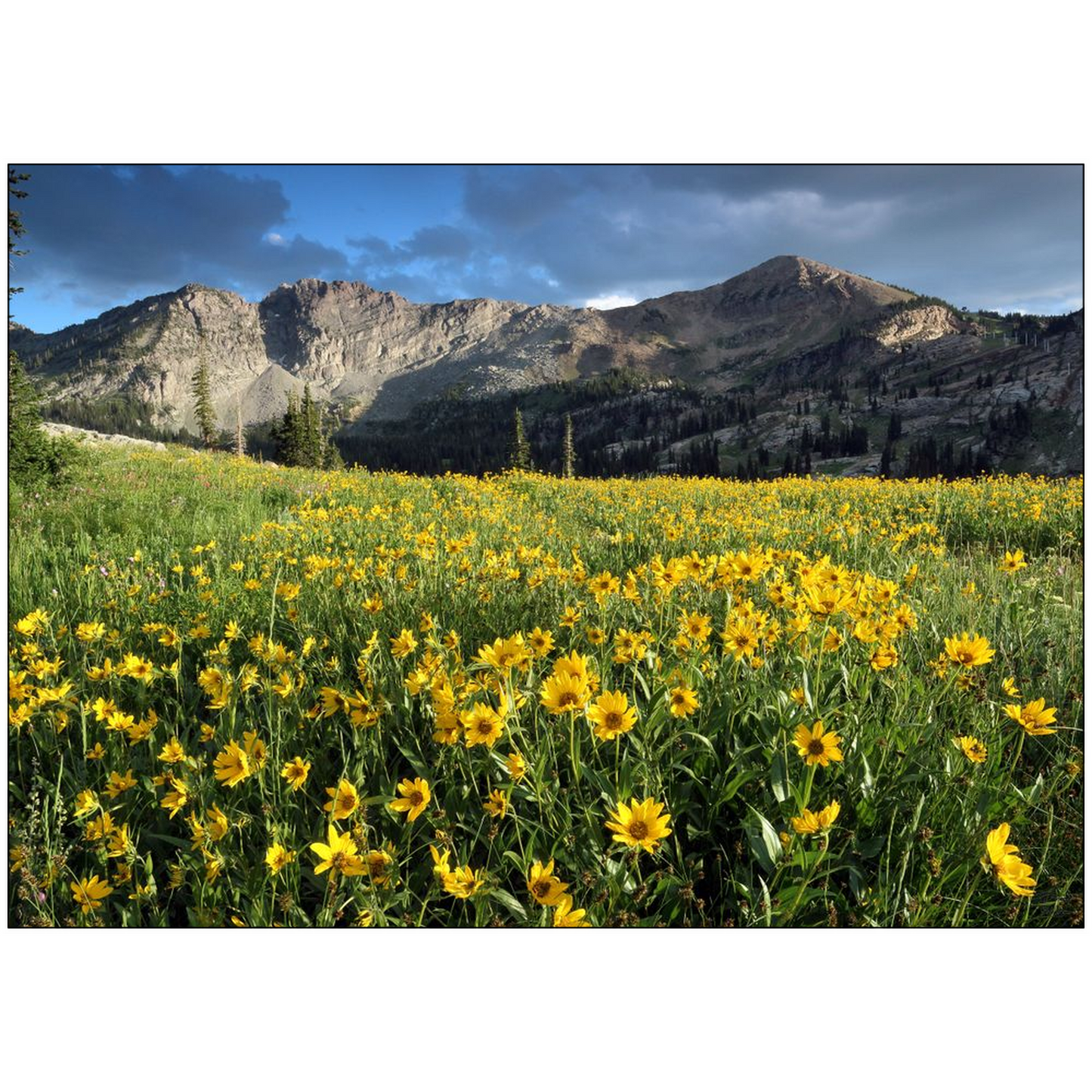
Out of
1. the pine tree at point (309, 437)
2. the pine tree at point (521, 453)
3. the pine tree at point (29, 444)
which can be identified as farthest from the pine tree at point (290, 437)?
the pine tree at point (29, 444)

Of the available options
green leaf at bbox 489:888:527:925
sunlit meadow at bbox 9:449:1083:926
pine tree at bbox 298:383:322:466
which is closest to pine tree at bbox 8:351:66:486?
sunlit meadow at bbox 9:449:1083:926

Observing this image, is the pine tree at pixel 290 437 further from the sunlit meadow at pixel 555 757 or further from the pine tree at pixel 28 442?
the sunlit meadow at pixel 555 757

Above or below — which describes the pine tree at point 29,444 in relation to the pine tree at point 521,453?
below

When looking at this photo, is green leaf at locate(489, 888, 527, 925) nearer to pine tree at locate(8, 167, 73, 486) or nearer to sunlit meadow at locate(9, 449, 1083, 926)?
sunlit meadow at locate(9, 449, 1083, 926)

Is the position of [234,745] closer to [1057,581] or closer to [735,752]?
[735,752]

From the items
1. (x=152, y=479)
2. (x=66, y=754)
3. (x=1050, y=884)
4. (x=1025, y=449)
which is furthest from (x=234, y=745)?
(x=1025, y=449)

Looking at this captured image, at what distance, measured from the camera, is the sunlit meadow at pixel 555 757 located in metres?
1.71

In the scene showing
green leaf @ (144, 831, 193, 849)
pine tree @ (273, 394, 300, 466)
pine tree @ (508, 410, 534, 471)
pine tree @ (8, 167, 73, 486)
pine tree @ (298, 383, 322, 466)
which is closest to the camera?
green leaf @ (144, 831, 193, 849)

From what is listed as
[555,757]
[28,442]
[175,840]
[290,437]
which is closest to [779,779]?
[555,757]

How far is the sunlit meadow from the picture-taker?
67.3 inches

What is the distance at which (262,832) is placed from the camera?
1987mm

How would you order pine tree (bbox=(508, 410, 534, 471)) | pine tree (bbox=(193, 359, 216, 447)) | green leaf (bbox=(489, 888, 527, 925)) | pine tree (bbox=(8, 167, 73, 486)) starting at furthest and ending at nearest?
1. pine tree (bbox=(193, 359, 216, 447))
2. pine tree (bbox=(508, 410, 534, 471))
3. pine tree (bbox=(8, 167, 73, 486))
4. green leaf (bbox=(489, 888, 527, 925))

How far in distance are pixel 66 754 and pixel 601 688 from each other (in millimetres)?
2367

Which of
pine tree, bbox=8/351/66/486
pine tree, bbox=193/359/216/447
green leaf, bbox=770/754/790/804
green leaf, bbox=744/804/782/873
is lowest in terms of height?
green leaf, bbox=744/804/782/873
